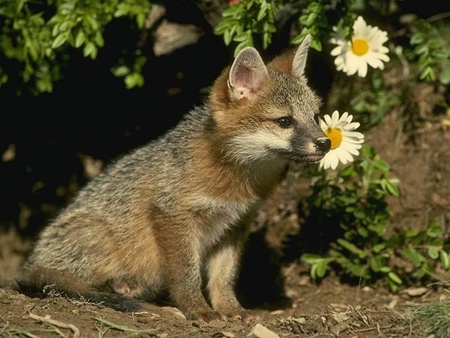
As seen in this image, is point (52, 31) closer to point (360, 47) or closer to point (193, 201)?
point (193, 201)

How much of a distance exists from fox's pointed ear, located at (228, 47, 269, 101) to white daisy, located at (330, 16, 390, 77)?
1.09 meters

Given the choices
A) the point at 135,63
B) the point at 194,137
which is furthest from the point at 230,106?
the point at 135,63

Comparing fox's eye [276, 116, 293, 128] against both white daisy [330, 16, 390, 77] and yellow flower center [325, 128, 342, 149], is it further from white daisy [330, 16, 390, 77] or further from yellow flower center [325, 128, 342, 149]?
white daisy [330, 16, 390, 77]

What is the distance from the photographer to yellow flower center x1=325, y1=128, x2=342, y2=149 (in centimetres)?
695

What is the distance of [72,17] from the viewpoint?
7340 mm

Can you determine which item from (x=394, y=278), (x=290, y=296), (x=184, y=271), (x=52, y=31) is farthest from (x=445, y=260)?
(x=52, y=31)

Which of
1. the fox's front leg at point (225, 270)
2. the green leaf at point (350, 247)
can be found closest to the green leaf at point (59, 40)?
the fox's front leg at point (225, 270)

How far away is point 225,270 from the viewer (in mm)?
7602

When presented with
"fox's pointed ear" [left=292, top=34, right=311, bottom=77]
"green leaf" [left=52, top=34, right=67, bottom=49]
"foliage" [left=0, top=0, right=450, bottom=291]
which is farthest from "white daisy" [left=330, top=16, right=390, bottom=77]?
"green leaf" [left=52, top=34, right=67, bottom=49]

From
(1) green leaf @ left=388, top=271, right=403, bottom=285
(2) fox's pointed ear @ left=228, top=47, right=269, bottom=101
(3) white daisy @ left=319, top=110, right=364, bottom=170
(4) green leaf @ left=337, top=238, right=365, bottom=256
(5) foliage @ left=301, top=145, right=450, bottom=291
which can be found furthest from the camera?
(4) green leaf @ left=337, top=238, right=365, bottom=256

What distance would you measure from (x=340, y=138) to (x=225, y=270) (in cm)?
178

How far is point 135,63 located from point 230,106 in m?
1.81

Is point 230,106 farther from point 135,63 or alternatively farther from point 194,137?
point 135,63

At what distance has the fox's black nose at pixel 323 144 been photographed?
6.33 meters
